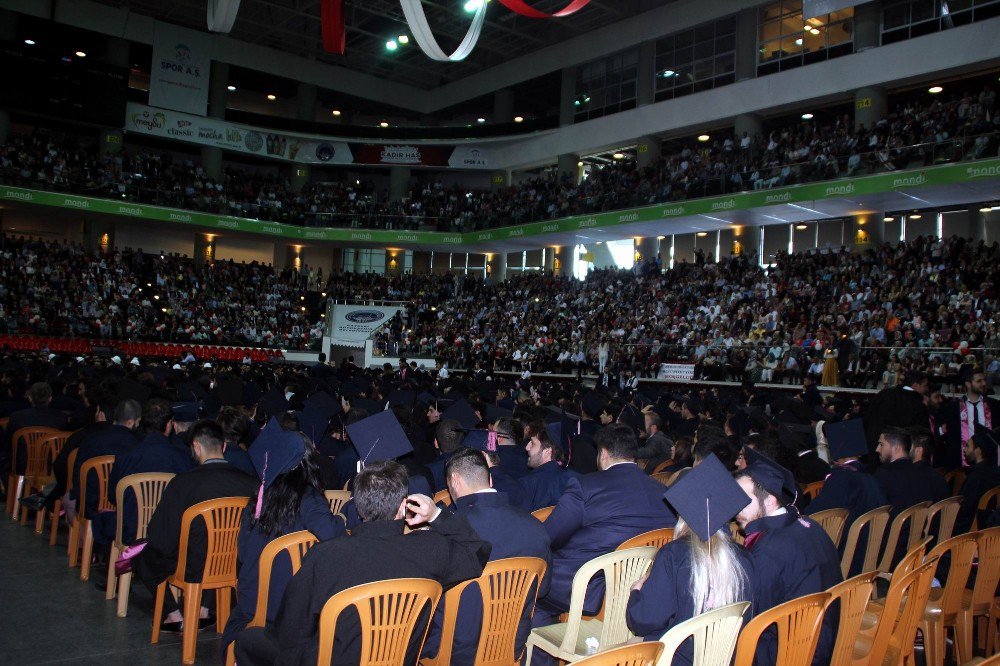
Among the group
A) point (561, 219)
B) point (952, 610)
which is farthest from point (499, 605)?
point (561, 219)

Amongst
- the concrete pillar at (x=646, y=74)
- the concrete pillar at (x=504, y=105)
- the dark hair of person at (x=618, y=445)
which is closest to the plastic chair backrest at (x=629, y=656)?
the dark hair of person at (x=618, y=445)

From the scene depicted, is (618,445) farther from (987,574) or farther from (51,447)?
(51,447)

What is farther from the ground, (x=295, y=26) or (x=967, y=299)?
(x=295, y=26)

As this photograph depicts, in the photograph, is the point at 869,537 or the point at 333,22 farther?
the point at 333,22

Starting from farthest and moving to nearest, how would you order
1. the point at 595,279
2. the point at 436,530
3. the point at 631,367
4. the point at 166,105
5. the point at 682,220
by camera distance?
the point at 166,105, the point at 595,279, the point at 682,220, the point at 631,367, the point at 436,530

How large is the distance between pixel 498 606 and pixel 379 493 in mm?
787

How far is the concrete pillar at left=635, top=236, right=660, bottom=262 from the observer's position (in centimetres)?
3319

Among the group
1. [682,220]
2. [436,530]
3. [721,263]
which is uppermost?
[682,220]

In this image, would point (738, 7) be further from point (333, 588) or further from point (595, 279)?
point (333, 588)

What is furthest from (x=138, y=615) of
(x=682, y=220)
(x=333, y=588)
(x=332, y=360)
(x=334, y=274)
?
(x=334, y=274)

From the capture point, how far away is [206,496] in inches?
177

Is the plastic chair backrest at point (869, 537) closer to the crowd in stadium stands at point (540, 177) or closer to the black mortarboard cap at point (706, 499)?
the black mortarboard cap at point (706, 499)

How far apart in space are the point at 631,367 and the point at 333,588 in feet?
68.4

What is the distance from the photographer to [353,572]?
2855 mm
